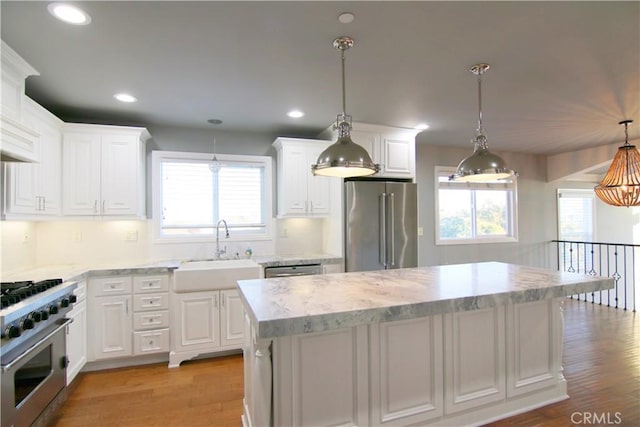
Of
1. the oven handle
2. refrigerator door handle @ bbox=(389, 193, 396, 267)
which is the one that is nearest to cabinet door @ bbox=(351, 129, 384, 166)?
refrigerator door handle @ bbox=(389, 193, 396, 267)

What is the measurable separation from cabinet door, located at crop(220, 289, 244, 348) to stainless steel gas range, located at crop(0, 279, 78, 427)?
1.24 metres

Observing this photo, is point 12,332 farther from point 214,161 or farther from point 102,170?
point 214,161

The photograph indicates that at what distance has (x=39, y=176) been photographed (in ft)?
9.04

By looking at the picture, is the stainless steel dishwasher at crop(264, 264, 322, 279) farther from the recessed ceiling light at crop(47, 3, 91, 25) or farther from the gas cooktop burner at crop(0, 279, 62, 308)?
the recessed ceiling light at crop(47, 3, 91, 25)

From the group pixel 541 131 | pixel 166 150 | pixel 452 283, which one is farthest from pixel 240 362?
pixel 541 131

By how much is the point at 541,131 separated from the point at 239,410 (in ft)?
15.3

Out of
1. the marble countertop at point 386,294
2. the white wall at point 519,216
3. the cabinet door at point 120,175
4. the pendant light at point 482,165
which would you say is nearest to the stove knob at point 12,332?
the marble countertop at point 386,294

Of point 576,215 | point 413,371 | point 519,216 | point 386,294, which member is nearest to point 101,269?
point 386,294

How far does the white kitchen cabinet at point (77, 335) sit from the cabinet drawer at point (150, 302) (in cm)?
40

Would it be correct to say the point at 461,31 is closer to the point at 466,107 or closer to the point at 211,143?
the point at 466,107

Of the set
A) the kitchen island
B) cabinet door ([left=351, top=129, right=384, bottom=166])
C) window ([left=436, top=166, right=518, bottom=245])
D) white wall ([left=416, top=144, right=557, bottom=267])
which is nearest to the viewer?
the kitchen island

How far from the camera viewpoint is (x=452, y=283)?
6.92 feet

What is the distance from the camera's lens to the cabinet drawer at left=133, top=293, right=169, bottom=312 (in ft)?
10.1

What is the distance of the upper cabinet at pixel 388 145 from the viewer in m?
3.82
